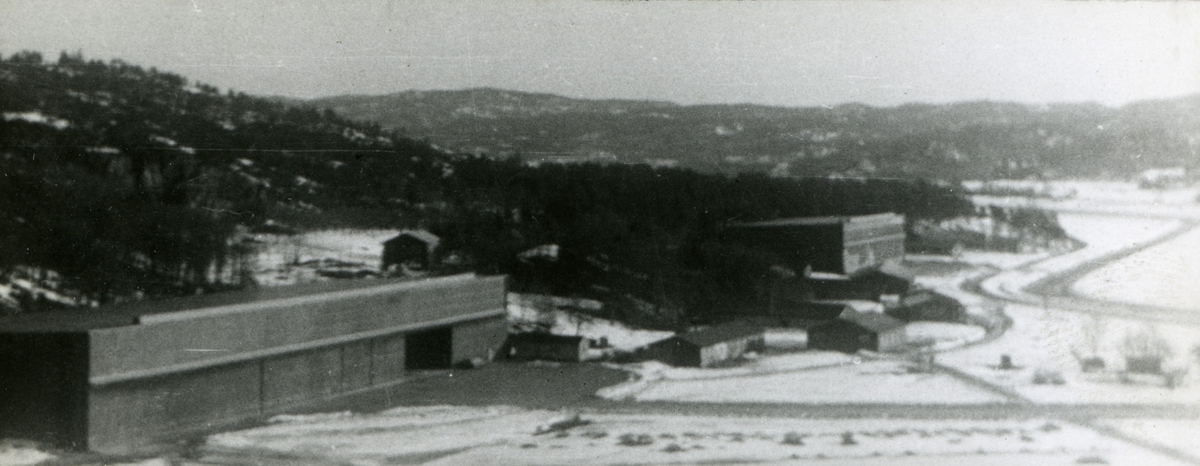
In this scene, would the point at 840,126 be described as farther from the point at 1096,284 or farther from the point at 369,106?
the point at 369,106

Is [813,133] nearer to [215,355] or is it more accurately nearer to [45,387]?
[215,355]

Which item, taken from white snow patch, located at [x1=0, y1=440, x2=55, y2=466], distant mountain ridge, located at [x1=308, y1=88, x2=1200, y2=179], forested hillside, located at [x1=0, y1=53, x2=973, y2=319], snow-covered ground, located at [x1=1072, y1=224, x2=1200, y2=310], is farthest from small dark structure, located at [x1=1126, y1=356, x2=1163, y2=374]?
white snow patch, located at [x1=0, y1=440, x2=55, y2=466]


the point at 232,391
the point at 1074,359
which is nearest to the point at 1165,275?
the point at 1074,359

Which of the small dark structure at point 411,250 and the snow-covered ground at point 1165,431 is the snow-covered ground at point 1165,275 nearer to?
the snow-covered ground at point 1165,431

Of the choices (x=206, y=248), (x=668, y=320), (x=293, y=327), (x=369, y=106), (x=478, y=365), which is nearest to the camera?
(x=293, y=327)

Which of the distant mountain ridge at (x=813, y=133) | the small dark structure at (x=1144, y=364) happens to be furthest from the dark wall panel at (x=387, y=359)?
the small dark structure at (x=1144, y=364)

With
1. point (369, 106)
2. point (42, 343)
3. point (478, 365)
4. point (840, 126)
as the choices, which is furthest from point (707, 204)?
point (42, 343)
